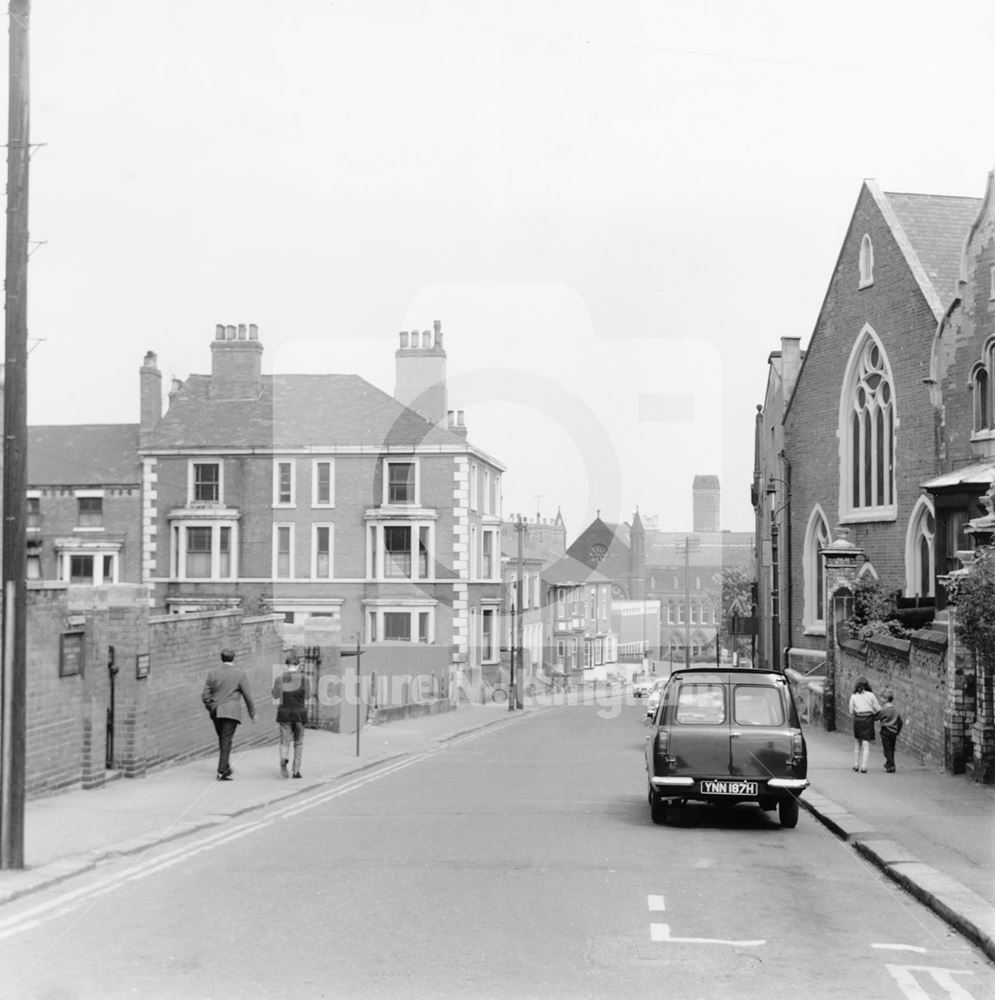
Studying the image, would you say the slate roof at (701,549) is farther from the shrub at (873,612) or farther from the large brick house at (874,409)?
the shrub at (873,612)

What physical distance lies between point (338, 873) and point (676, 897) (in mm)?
2758

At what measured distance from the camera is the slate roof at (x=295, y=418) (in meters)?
49.4

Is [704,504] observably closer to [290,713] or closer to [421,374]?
[421,374]

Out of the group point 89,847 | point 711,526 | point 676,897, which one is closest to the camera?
point 676,897

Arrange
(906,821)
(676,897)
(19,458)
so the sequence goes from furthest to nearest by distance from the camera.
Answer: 1. (906,821)
2. (19,458)
3. (676,897)

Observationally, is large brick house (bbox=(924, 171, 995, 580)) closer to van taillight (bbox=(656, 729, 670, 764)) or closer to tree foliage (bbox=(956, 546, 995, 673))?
tree foliage (bbox=(956, 546, 995, 673))

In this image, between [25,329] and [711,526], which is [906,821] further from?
[711,526]

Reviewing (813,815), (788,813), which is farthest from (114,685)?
(813,815)

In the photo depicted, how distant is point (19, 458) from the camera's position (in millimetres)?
10297

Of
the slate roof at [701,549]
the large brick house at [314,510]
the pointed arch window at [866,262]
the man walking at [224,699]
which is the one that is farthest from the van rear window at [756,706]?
the slate roof at [701,549]

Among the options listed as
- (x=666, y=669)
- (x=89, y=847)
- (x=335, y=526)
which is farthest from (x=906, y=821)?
(x=666, y=669)

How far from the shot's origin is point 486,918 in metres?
8.73

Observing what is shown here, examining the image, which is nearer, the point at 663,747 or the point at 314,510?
the point at 663,747

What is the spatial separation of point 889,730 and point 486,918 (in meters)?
12.8
